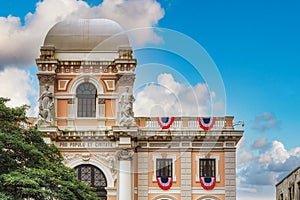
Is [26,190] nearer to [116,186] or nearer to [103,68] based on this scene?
[116,186]

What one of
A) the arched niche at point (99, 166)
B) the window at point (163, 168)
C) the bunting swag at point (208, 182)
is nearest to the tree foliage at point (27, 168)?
the arched niche at point (99, 166)

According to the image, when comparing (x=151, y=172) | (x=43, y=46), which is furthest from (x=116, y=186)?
(x=43, y=46)

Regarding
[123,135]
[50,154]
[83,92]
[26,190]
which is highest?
[83,92]

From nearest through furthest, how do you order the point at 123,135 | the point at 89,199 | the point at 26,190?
the point at 26,190 < the point at 89,199 < the point at 123,135

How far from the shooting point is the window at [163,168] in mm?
53650

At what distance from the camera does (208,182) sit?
5331cm

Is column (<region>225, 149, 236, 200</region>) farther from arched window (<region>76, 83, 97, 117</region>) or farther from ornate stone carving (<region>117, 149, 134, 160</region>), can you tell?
arched window (<region>76, 83, 97, 117</region>)

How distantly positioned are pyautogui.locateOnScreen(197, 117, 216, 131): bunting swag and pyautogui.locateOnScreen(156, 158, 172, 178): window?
11.5ft

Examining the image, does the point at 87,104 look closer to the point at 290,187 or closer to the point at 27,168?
the point at 290,187

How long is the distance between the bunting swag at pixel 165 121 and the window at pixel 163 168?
240cm

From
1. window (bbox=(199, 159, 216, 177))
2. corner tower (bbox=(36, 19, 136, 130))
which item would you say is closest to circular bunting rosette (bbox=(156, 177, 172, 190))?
window (bbox=(199, 159, 216, 177))

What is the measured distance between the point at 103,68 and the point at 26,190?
2365 centimetres

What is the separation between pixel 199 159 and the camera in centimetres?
5384

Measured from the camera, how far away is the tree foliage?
33.0 m
